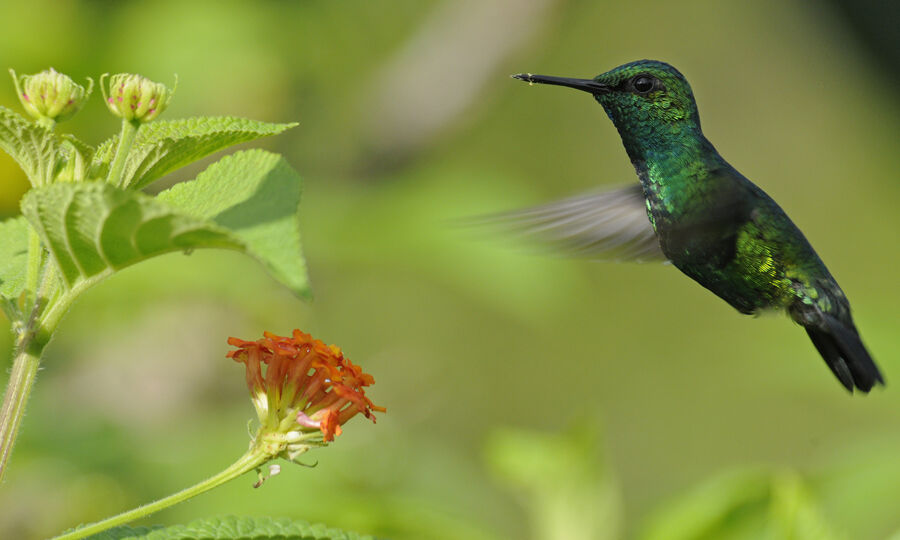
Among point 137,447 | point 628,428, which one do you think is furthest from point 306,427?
point 628,428

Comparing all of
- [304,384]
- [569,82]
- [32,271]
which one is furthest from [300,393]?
[569,82]

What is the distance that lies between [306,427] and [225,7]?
2.28 meters

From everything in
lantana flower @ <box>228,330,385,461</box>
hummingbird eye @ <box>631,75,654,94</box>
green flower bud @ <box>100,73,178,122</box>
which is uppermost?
hummingbird eye @ <box>631,75,654,94</box>

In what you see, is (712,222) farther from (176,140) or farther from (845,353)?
(176,140)

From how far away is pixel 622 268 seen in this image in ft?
23.0

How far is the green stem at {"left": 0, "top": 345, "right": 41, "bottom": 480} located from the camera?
2.80 ft

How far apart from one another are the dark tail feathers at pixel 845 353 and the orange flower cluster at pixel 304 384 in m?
0.82

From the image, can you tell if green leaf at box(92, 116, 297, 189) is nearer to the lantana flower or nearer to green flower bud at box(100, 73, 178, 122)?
green flower bud at box(100, 73, 178, 122)

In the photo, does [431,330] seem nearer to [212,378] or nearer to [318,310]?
[318,310]

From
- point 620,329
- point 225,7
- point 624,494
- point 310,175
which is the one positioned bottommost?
point 624,494

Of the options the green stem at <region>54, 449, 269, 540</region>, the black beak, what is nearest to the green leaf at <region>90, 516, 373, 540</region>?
the green stem at <region>54, 449, 269, 540</region>

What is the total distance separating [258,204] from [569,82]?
2.48ft

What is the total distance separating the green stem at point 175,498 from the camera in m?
0.85

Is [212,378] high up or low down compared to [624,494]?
up
